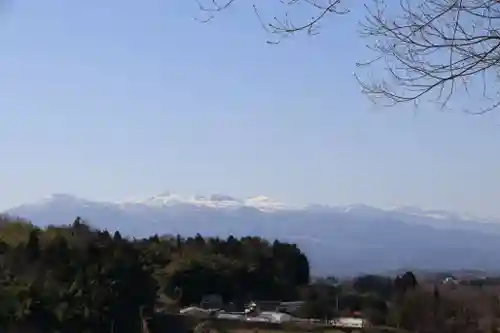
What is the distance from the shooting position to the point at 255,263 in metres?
34.8

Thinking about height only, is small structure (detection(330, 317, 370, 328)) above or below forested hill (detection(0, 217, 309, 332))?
below

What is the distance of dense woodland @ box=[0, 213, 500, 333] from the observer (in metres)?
18.9

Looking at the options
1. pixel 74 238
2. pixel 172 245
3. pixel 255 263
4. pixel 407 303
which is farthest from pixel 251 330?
pixel 172 245

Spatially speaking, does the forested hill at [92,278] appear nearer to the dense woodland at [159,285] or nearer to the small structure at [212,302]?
the dense woodland at [159,285]

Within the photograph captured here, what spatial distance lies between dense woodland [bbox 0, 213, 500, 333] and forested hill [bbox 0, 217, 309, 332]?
0.08 feet

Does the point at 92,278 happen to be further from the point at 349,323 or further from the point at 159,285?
the point at 349,323

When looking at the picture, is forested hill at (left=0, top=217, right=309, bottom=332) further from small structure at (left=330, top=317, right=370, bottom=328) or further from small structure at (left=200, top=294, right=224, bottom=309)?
small structure at (left=330, top=317, right=370, bottom=328)

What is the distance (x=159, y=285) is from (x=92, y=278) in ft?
25.0

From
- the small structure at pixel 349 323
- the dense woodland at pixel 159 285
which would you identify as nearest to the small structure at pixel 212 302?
the dense woodland at pixel 159 285

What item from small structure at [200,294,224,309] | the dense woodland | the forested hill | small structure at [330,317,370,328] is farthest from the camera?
small structure at [200,294,224,309]

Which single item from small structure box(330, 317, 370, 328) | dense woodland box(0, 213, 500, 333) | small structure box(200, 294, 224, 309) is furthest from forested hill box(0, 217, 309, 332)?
small structure box(330, 317, 370, 328)

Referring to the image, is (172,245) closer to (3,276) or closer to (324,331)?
(324,331)

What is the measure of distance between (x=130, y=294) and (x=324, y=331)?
5178 millimetres

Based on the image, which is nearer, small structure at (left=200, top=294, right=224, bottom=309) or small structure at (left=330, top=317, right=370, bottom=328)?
small structure at (left=330, top=317, right=370, bottom=328)
